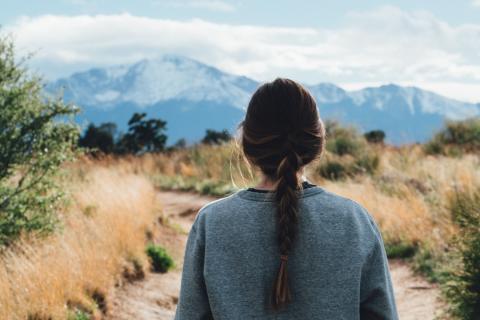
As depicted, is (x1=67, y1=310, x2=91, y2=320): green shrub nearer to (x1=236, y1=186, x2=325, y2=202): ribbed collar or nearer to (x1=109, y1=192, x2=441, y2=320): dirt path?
(x1=109, y1=192, x2=441, y2=320): dirt path

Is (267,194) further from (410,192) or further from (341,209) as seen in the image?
(410,192)

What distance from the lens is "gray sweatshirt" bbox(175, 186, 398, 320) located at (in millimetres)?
2127

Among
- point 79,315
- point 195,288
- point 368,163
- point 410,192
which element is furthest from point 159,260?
point 368,163

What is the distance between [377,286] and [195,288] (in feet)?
2.16

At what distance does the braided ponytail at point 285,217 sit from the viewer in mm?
2057

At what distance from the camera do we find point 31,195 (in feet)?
24.1

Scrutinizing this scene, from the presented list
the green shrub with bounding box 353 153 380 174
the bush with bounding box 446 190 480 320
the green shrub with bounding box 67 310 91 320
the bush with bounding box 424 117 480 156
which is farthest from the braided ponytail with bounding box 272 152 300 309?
the bush with bounding box 424 117 480 156

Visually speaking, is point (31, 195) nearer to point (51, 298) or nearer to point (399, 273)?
point (51, 298)

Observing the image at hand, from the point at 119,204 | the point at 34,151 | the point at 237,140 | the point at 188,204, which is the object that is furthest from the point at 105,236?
the point at 188,204

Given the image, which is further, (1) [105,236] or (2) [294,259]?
(1) [105,236]

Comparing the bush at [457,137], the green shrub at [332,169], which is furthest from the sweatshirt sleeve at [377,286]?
the bush at [457,137]

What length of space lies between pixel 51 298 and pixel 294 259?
138 inches

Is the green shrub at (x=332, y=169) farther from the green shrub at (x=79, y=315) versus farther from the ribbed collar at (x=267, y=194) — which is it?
the ribbed collar at (x=267, y=194)

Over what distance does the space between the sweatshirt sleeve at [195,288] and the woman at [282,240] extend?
0.19ft
